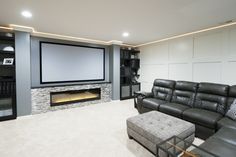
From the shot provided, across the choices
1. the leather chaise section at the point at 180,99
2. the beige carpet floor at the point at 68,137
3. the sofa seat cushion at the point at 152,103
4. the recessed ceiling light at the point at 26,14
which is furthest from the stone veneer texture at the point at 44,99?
the leather chaise section at the point at 180,99

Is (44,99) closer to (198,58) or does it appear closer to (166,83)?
(166,83)

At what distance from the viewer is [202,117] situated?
2.45 m

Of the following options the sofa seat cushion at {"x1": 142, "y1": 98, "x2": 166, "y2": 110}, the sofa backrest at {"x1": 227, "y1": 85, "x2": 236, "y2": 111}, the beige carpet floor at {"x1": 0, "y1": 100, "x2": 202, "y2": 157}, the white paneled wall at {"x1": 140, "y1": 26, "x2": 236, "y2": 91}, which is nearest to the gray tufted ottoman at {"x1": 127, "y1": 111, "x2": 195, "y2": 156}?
the beige carpet floor at {"x1": 0, "y1": 100, "x2": 202, "y2": 157}

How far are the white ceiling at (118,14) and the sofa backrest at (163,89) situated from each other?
157 cm

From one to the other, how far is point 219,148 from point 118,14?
265cm

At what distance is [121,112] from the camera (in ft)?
13.2

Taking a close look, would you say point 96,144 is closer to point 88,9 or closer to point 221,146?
point 221,146

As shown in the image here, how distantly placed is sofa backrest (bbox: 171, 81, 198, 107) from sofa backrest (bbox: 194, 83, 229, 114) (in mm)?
115

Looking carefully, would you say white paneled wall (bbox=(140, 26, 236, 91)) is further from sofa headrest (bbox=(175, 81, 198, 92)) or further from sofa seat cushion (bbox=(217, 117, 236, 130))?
sofa seat cushion (bbox=(217, 117, 236, 130))

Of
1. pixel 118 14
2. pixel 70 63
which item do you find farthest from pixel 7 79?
pixel 118 14

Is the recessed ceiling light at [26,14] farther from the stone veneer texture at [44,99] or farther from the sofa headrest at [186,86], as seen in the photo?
the sofa headrest at [186,86]

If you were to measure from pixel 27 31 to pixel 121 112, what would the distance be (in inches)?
138

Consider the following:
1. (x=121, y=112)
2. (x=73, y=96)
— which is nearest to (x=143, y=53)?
(x=121, y=112)

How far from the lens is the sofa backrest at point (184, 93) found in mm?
3246
